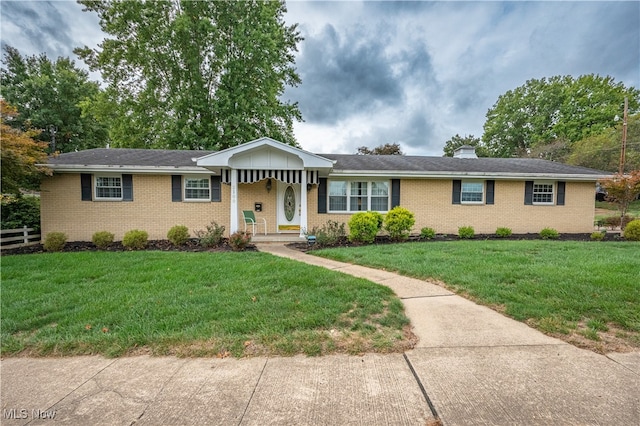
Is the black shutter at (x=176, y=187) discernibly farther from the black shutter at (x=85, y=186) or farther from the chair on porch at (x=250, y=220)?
the black shutter at (x=85, y=186)

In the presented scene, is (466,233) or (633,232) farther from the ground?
(633,232)

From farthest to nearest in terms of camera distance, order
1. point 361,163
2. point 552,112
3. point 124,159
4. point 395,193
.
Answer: point 552,112 < point 361,163 < point 395,193 < point 124,159

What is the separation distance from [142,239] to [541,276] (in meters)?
10.4

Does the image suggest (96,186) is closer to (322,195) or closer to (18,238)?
(18,238)

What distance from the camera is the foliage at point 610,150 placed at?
83.1 ft

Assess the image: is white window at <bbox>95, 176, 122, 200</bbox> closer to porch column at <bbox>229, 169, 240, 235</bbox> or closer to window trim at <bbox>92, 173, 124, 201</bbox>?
window trim at <bbox>92, 173, 124, 201</bbox>

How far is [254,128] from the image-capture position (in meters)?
19.6

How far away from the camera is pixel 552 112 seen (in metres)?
36.5

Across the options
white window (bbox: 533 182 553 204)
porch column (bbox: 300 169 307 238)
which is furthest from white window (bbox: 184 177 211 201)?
white window (bbox: 533 182 553 204)

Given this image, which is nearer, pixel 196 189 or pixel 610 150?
pixel 196 189

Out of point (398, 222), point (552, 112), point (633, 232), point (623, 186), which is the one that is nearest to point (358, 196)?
point (398, 222)

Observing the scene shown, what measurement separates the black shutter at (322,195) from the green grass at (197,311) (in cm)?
531

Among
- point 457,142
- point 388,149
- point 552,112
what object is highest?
point 552,112

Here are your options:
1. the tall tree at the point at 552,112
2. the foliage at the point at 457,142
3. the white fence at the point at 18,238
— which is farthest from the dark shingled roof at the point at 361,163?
the foliage at the point at 457,142
